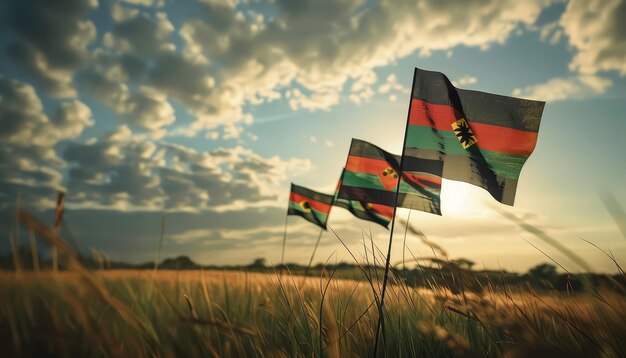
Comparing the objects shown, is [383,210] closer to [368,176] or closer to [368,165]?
[368,176]

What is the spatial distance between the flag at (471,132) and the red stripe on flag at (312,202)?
36.5 ft

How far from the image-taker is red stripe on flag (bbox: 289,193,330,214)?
16.3 metres

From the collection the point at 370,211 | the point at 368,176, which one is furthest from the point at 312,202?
the point at 368,176

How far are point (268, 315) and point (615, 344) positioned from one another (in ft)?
10.7

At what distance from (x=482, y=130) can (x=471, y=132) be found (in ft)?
0.46

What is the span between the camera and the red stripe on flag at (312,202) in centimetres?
1631

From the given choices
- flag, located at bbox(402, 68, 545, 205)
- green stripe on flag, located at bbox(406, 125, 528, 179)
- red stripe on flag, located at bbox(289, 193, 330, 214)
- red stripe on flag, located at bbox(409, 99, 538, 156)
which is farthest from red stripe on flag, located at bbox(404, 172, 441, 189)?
red stripe on flag, located at bbox(289, 193, 330, 214)

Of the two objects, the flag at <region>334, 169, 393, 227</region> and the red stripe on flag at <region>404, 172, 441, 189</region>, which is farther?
the flag at <region>334, 169, 393, 227</region>

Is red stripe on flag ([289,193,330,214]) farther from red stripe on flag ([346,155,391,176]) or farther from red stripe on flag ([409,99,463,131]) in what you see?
red stripe on flag ([409,99,463,131])

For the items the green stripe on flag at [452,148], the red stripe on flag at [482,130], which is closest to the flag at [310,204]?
the green stripe on flag at [452,148]

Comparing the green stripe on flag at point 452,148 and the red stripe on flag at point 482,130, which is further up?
the red stripe on flag at point 482,130

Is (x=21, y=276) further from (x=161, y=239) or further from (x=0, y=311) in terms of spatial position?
(x=161, y=239)

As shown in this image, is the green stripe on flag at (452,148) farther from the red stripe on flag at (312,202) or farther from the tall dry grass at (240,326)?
the red stripe on flag at (312,202)

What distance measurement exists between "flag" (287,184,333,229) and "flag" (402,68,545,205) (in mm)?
10890
